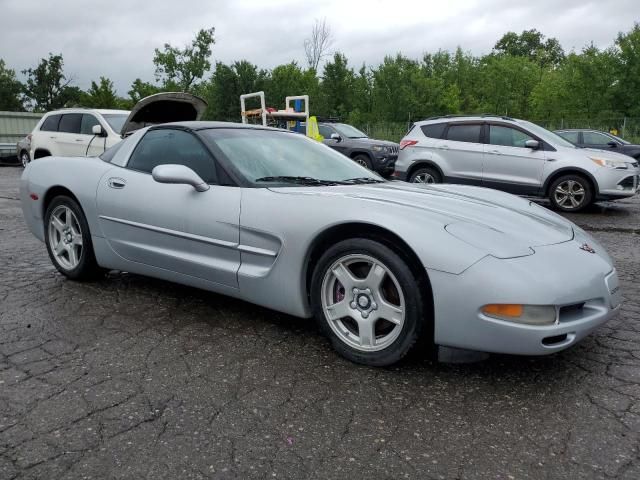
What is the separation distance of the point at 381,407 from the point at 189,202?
176 centimetres

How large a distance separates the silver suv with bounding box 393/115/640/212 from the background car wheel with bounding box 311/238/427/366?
7.49 metres

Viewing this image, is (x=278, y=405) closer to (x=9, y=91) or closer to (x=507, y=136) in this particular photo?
(x=507, y=136)

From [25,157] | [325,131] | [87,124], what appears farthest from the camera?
[25,157]

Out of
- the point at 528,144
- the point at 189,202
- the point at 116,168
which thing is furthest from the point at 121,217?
the point at 528,144

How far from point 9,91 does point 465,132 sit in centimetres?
6982

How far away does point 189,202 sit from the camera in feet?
11.5

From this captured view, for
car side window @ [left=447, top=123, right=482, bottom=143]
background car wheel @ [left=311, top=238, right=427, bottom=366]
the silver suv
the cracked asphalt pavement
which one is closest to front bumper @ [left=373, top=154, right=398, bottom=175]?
the silver suv

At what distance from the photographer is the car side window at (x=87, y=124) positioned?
1163 centimetres

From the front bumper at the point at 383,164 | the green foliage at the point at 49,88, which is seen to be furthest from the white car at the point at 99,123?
the green foliage at the point at 49,88

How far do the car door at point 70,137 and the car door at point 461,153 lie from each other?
23.6ft

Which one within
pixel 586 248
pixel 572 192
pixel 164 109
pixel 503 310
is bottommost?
pixel 572 192

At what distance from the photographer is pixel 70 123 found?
12.1 meters

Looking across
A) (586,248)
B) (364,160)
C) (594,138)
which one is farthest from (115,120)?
(594,138)

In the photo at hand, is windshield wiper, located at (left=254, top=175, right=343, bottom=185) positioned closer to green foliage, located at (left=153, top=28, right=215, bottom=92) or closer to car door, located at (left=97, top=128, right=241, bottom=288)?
car door, located at (left=97, top=128, right=241, bottom=288)
